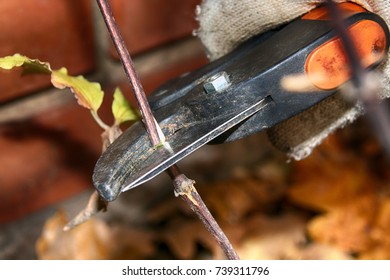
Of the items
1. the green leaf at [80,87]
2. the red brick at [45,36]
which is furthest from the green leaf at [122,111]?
the red brick at [45,36]

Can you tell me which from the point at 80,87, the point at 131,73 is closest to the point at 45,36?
the point at 80,87

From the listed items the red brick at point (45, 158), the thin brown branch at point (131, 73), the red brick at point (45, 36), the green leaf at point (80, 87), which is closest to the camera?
the thin brown branch at point (131, 73)

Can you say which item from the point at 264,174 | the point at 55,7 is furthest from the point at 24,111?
the point at 264,174

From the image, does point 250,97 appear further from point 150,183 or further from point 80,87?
point 150,183

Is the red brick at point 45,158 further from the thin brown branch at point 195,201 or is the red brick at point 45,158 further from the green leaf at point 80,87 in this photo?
the thin brown branch at point 195,201

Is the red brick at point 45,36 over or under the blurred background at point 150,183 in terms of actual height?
over

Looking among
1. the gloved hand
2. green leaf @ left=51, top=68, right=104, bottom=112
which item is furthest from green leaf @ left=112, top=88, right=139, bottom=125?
the gloved hand

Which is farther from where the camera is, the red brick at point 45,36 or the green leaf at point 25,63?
the red brick at point 45,36
